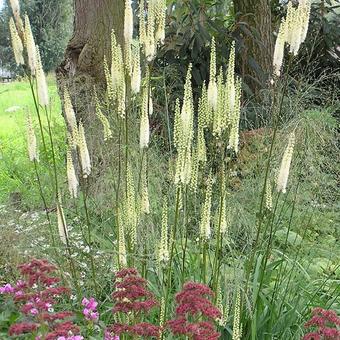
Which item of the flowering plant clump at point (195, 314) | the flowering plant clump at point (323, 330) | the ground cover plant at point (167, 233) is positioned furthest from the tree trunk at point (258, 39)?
the flowering plant clump at point (195, 314)

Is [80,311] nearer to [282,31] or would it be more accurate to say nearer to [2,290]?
[2,290]

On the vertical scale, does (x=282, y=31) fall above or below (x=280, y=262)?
above

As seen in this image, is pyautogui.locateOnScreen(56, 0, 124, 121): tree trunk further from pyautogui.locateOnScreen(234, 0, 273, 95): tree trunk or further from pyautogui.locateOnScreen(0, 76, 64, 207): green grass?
pyautogui.locateOnScreen(234, 0, 273, 95): tree trunk

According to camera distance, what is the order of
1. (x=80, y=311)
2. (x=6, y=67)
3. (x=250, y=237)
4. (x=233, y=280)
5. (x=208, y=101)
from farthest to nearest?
(x=6, y=67)
(x=250, y=237)
(x=233, y=280)
(x=80, y=311)
(x=208, y=101)

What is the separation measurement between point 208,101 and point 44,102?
77 centimetres

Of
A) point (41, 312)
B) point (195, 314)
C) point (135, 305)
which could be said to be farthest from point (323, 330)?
point (41, 312)

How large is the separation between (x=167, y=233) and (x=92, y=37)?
3927 mm

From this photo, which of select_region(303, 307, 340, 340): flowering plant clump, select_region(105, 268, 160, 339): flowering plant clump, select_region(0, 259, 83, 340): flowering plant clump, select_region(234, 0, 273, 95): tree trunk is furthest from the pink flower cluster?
select_region(234, 0, 273, 95): tree trunk

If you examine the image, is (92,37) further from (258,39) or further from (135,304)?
(135,304)

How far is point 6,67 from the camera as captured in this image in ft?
94.1

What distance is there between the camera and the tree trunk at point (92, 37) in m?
6.63

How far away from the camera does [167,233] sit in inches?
130

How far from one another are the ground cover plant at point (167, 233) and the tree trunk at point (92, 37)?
122 cm

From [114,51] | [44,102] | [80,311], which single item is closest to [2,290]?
[80,311]
